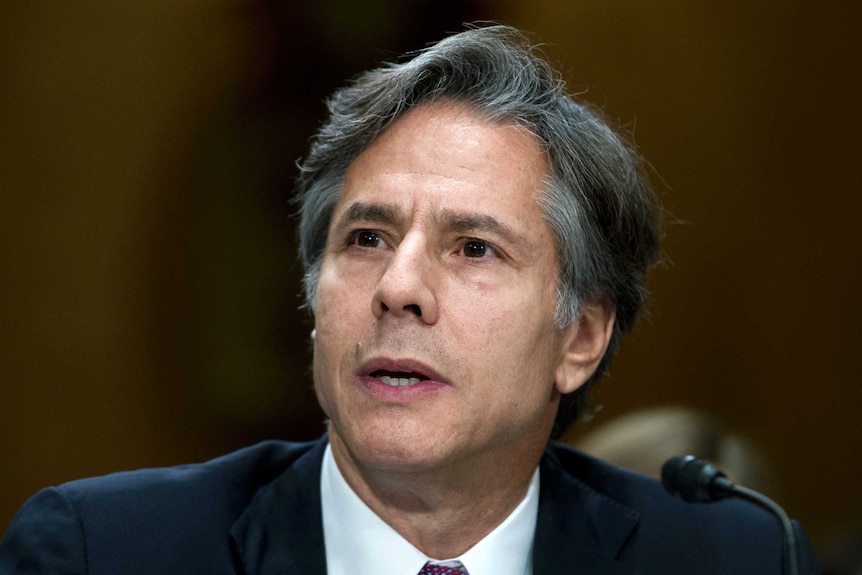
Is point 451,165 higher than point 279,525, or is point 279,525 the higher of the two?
point 451,165

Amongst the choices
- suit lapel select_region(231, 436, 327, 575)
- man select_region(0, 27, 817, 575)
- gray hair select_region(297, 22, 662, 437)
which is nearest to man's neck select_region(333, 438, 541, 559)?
man select_region(0, 27, 817, 575)

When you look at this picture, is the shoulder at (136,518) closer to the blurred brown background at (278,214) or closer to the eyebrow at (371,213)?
the eyebrow at (371,213)

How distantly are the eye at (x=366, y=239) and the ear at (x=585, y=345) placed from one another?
44 cm

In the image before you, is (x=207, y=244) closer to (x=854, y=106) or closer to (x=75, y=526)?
(x=75, y=526)

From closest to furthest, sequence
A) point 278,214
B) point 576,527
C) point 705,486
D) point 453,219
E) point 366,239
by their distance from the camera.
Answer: point 705,486 < point 453,219 < point 366,239 < point 576,527 < point 278,214

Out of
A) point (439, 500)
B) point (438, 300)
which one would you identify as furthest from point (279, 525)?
point (438, 300)

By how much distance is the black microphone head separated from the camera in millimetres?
2023

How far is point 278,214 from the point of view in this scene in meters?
3.89

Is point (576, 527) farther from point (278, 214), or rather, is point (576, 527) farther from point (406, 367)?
point (278, 214)

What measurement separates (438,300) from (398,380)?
162mm

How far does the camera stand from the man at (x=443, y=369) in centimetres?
209

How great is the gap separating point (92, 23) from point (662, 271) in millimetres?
2167

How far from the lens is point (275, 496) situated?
236cm

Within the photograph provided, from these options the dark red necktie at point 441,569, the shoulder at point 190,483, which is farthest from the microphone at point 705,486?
the shoulder at point 190,483
